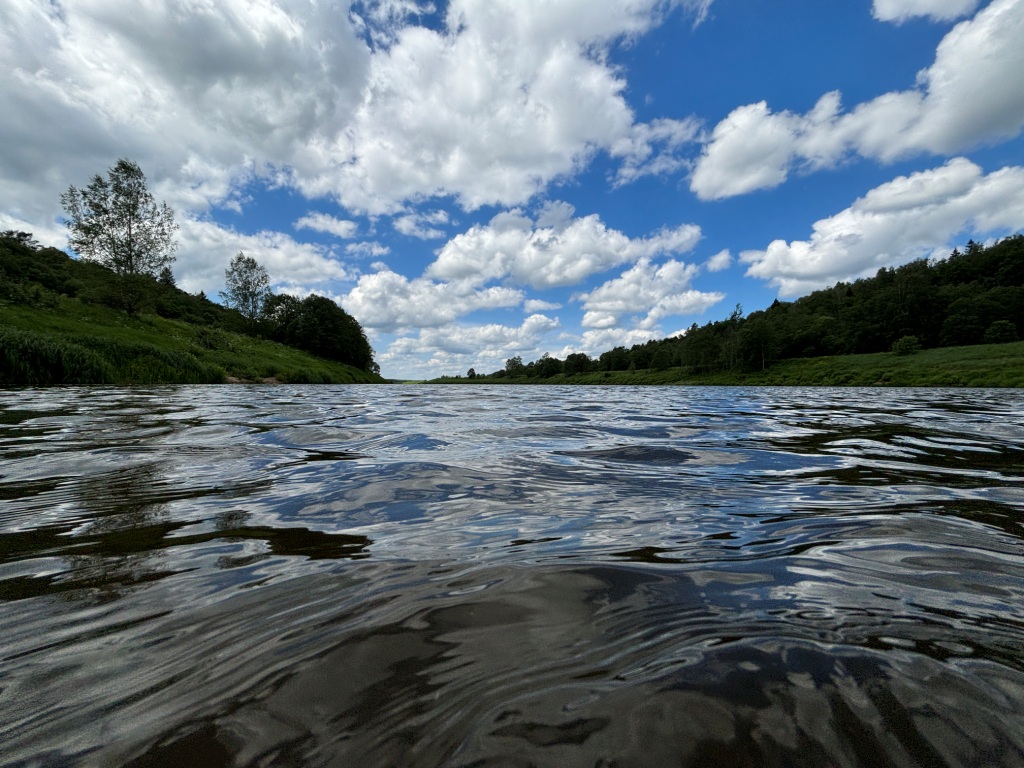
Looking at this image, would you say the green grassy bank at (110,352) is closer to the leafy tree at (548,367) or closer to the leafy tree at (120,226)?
the leafy tree at (120,226)

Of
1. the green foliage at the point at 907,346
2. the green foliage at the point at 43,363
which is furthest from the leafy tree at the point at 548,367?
the green foliage at the point at 43,363

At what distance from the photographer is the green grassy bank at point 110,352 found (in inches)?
524

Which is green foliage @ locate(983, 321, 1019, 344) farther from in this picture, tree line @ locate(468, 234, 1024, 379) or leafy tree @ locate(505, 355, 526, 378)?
leafy tree @ locate(505, 355, 526, 378)

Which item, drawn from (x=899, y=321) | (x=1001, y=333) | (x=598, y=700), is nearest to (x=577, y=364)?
(x=899, y=321)

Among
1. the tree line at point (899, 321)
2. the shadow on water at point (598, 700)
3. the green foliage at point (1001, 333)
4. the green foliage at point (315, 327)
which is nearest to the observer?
the shadow on water at point (598, 700)

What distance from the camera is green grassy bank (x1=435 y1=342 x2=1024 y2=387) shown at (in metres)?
37.7

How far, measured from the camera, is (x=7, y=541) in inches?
77.6

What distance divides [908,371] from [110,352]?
63221 mm

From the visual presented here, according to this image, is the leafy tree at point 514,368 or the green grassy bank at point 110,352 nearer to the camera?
the green grassy bank at point 110,352

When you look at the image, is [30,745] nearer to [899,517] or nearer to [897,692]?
[897,692]

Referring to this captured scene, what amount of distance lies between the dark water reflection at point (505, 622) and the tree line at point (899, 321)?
269 feet

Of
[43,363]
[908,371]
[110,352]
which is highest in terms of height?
[110,352]

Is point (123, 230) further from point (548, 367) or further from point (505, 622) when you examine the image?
point (548, 367)

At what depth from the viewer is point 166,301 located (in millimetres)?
41438
